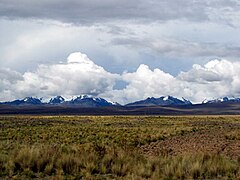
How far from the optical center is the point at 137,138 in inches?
1331

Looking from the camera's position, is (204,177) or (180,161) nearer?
(204,177)

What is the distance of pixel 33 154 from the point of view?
1499 centimetres

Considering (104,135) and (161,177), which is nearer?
(161,177)

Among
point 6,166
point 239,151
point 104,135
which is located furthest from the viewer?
point 104,135

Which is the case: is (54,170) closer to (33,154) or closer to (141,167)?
(33,154)

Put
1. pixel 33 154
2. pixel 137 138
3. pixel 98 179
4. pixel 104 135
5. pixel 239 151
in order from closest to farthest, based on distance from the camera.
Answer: pixel 98 179
pixel 33 154
pixel 239 151
pixel 137 138
pixel 104 135

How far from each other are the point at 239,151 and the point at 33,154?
496 inches

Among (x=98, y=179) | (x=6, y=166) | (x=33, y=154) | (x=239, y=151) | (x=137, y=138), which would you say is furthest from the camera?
(x=137, y=138)

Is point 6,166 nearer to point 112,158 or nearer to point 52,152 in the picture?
point 52,152

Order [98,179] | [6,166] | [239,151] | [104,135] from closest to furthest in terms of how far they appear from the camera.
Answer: [98,179], [6,166], [239,151], [104,135]

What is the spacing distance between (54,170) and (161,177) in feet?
11.1

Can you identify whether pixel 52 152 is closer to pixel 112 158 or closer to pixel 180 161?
pixel 112 158

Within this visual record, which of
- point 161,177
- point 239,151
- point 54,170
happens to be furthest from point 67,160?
point 239,151

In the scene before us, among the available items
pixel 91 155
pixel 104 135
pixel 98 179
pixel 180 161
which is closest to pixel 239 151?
pixel 180 161
